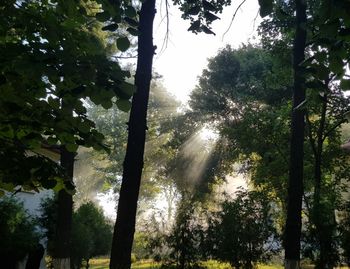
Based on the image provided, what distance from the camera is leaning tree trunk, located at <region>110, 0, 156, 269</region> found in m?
6.75

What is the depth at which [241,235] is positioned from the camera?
43.0 feet

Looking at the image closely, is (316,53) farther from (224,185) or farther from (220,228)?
(224,185)

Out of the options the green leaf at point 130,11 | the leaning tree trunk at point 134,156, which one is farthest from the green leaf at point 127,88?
the leaning tree trunk at point 134,156

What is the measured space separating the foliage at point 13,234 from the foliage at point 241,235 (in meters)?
5.49

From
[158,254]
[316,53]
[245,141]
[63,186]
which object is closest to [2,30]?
[63,186]

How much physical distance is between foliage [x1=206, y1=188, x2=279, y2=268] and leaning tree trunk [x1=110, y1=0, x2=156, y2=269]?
6.87 meters

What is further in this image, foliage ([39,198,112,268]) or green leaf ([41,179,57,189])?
foliage ([39,198,112,268])

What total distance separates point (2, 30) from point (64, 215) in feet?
31.3

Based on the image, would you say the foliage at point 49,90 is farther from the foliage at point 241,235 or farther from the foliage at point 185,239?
the foliage at point 241,235

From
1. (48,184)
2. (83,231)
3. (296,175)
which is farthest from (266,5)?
(83,231)

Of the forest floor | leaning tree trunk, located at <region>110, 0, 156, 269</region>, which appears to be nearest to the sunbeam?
the forest floor

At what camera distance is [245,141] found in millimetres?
16688

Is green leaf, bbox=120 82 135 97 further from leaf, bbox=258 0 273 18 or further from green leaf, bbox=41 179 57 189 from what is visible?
green leaf, bbox=41 179 57 189

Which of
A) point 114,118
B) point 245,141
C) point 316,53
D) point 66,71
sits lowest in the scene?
point 66,71
